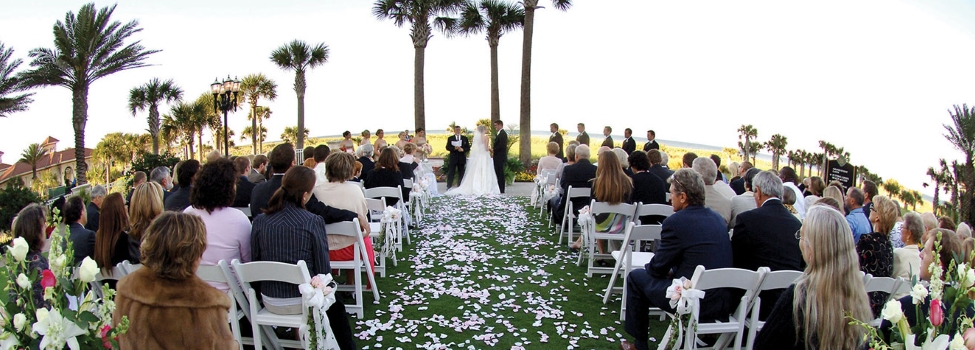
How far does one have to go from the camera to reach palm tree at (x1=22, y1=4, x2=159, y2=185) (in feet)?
67.8

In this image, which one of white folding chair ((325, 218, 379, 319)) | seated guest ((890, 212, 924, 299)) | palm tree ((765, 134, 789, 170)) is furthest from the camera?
palm tree ((765, 134, 789, 170))

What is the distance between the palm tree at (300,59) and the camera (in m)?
32.8

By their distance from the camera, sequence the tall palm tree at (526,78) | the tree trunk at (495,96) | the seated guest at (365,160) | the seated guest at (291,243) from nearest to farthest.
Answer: the seated guest at (291,243)
the seated guest at (365,160)
the tall palm tree at (526,78)
the tree trunk at (495,96)

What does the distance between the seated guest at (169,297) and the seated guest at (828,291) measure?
284 cm

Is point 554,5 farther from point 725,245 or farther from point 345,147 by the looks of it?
point 725,245

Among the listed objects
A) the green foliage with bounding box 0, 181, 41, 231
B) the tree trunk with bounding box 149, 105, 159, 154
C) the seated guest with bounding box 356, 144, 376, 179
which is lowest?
the green foliage with bounding box 0, 181, 41, 231

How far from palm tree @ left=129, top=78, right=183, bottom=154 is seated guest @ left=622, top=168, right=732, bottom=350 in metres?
37.8

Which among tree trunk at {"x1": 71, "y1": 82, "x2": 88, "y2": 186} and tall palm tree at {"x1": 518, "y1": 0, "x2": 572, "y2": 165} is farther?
tree trunk at {"x1": 71, "y1": 82, "x2": 88, "y2": 186}

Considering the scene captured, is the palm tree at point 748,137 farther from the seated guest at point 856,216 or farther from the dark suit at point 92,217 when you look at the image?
the dark suit at point 92,217

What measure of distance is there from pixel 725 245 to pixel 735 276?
498 mm

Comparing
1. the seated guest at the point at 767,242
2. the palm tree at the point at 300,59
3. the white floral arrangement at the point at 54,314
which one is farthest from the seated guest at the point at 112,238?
the palm tree at the point at 300,59

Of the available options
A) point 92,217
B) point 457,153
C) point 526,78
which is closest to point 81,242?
point 92,217

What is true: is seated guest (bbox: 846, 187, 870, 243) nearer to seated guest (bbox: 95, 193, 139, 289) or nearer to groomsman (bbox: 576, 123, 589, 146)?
seated guest (bbox: 95, 193, 139, 289)

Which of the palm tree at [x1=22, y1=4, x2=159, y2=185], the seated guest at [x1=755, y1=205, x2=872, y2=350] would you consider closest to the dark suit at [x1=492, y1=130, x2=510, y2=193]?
the seated guest at [x1=755, y1=205, x2=872, y2=350]
